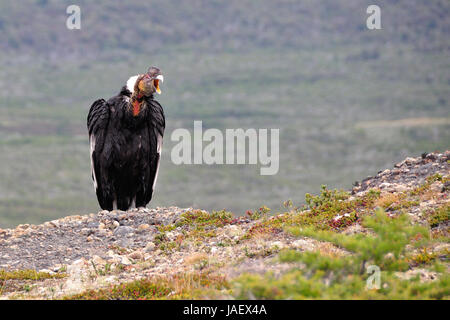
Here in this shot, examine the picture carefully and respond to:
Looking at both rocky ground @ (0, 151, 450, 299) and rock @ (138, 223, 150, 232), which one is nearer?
rocky ground @ (0, 151, 450, 299)

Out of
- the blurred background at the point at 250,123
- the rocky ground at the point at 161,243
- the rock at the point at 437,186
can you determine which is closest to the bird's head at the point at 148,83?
the rocky ground at the point at 161,243

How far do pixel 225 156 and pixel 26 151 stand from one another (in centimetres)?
3665

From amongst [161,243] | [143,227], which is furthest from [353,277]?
[143,227]

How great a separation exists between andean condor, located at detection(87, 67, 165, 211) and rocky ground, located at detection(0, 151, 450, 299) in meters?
1.66

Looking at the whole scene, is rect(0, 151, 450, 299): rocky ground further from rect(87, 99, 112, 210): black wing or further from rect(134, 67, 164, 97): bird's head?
rect(134, 67, 164, 97): bird's head

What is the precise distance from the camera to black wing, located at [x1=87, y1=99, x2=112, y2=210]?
15656 mm

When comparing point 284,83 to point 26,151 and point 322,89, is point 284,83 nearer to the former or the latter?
point 322,89

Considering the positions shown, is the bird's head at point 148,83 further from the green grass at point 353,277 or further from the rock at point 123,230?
the green grass at point 353,277

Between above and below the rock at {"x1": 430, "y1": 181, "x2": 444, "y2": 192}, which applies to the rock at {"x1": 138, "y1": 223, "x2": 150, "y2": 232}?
below

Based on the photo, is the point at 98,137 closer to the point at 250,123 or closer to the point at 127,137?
the point at 127,137

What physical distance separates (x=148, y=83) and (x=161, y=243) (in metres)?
3.94

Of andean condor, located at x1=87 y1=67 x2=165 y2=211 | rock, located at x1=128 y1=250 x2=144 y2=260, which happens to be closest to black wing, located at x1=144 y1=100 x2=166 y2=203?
andean condor, located at x1=87 y1=67 x2=165 y2=211

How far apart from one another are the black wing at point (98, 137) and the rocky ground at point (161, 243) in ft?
5.58
